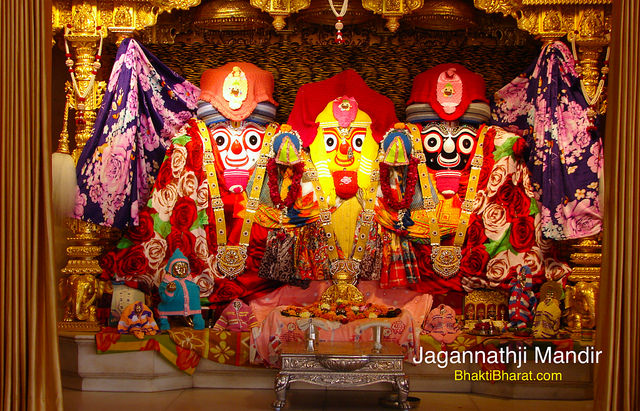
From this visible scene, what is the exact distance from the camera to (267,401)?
19.0 feet

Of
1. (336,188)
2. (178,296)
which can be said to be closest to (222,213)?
A: (178,296)

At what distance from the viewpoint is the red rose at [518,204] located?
664cm

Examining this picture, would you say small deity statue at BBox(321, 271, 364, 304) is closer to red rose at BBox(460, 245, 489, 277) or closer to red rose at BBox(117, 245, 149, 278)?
red rose at BBox(460, 245, 489, 277)

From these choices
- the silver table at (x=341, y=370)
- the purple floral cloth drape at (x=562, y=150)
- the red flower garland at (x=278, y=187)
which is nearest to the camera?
the silver table at (x=341, y=370)

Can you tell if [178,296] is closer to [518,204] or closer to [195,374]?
[195,374]

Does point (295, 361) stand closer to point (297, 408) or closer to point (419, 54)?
point (297, 408)

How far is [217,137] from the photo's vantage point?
23.0ft

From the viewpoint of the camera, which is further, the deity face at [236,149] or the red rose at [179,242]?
the deity face at [236,149]

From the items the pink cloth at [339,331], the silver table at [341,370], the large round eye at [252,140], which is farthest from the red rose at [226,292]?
the silver table at [341,370]

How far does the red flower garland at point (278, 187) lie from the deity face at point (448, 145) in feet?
3.72

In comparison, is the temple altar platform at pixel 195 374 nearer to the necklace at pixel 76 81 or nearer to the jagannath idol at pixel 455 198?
the jagannath idol at pixel 455 198

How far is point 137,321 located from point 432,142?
114 inches

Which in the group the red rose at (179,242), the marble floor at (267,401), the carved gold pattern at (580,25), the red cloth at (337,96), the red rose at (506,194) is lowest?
the marble floor at (267,401)

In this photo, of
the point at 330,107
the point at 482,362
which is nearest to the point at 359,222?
the point at 330,107
